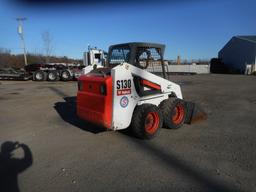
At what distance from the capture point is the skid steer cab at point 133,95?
16.1 ft

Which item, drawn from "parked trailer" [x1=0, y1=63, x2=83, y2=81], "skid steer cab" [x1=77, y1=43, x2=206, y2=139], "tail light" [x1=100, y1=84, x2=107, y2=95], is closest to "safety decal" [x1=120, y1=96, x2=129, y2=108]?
"skid steer cab" [x1=77, y1=43, x2=206, y2=139]

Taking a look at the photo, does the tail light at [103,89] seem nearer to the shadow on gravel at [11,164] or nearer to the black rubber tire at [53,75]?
the shadow on gravel at [11,164]

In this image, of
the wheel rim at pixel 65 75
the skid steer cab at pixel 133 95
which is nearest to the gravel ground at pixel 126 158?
the skid steer cab at pixel 133 95

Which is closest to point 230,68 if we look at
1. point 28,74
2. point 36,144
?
point 28,74

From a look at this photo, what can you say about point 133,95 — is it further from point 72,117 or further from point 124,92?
point 72,117

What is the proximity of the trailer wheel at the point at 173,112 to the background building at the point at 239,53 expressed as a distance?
108 feet

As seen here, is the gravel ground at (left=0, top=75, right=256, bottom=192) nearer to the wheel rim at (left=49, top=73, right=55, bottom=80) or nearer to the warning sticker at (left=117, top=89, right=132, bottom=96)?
the warning sticker at (left=117, top=89, right=132, bottom=96)

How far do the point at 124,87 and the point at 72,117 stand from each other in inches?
134

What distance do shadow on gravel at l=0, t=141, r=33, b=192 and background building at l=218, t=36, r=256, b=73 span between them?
36.0 m

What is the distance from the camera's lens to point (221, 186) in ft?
11.1

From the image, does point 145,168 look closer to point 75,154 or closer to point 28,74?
point 75,154

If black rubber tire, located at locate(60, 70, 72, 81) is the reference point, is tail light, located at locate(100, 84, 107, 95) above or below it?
above

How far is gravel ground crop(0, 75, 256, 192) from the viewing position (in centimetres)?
351

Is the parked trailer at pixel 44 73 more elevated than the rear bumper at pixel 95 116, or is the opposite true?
the parked trailer at pixel 44 73
